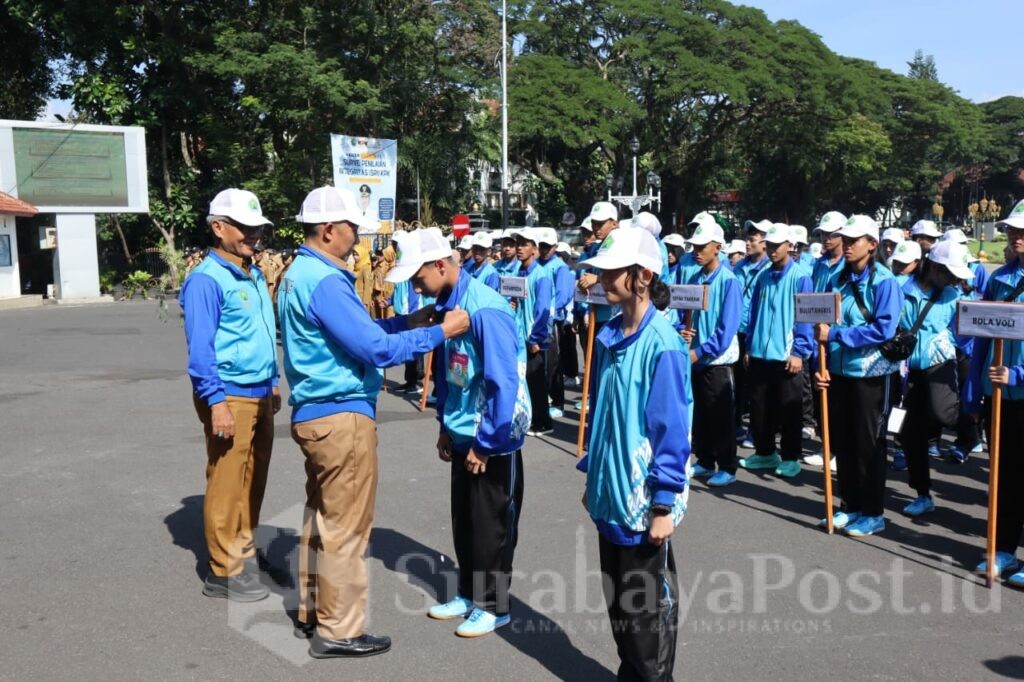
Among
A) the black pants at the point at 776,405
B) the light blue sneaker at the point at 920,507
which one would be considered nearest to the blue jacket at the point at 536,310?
the black pants at the point at 776,405

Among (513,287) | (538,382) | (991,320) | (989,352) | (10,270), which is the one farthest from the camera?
(10,270)

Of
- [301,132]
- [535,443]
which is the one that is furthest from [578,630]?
[301,132]

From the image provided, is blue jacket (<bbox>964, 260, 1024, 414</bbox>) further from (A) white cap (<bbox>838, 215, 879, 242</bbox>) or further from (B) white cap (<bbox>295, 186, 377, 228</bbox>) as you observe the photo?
(B) white cap (<bbox>295, 186, 377, 228</bbox>)

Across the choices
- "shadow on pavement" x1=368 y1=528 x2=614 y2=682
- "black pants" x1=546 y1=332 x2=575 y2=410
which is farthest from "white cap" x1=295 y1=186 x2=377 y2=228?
"black pants" x1=546 y1=332 x2=575 y2=410

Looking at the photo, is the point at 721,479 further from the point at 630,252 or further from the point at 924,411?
the point at 630,252

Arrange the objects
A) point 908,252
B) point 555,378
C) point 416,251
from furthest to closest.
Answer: point 555,378 → point 908,252 → point 416,251

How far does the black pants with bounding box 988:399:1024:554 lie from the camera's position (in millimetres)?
5242

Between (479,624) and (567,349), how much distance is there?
7823 millimetres

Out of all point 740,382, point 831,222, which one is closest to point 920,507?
point 740,382

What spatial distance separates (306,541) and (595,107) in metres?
33.5

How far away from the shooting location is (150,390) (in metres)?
11.7

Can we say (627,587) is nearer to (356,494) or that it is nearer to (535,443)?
(356,494)

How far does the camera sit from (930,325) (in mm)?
7129

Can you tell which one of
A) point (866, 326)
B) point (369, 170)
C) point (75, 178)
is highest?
point (75, 178)
